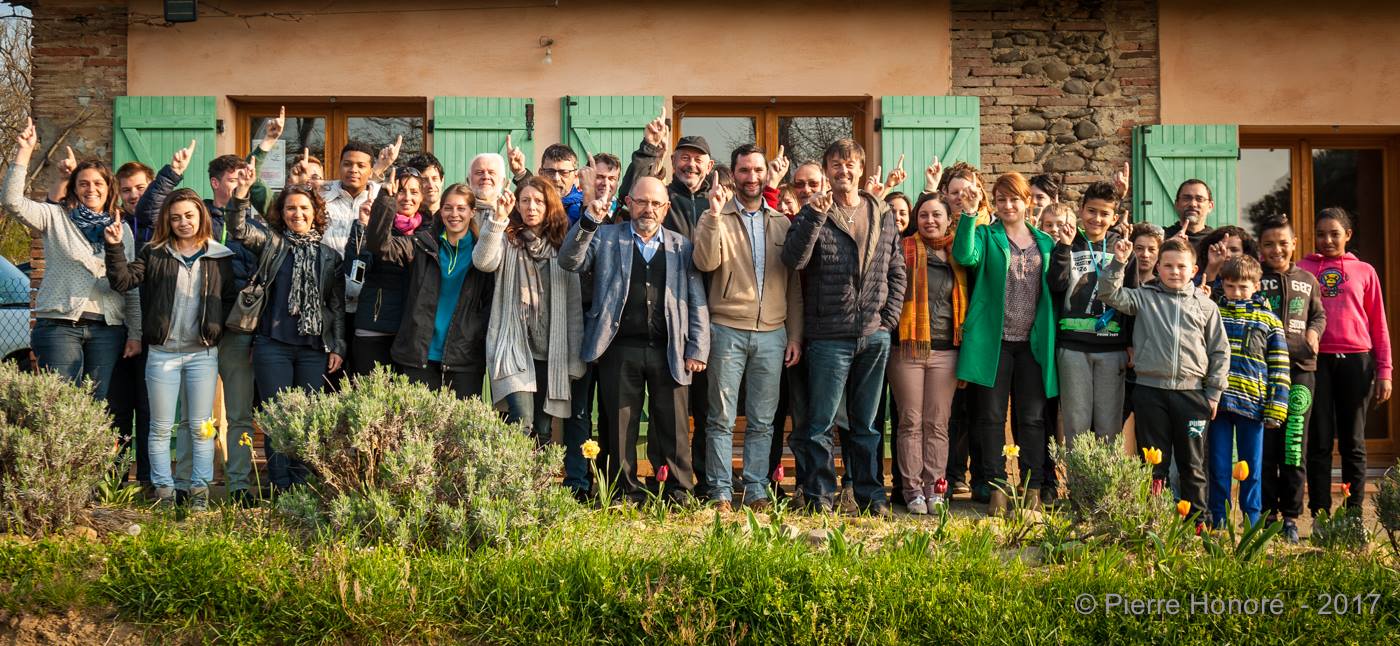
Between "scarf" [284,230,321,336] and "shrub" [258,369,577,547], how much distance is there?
1.15m

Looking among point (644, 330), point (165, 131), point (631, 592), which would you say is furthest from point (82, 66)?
point (631, 592)

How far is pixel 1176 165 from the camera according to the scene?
335 inches

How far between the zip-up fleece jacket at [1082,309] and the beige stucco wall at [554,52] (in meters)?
2.82

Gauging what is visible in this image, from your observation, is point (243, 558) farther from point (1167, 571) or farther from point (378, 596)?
point (1167, 571)

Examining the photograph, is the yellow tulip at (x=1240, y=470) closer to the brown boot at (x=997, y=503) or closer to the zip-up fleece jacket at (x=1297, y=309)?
the brown boot at (x=997, y=503)

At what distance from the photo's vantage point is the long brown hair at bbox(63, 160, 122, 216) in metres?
6.16

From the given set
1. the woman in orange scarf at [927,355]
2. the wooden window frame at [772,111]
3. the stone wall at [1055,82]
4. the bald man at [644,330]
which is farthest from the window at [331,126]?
the woman in orange scarf at [927,355]

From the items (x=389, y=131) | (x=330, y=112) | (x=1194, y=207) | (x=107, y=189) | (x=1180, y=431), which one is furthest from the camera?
(x=389, y=131)

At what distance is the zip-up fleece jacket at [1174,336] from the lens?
5.86 metres

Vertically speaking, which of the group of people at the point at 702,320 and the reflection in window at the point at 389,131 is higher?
the reflection in window at the point at 389,131

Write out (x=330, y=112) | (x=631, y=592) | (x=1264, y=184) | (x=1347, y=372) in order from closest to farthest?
1. (x=631, y=592)
2. (x=1347, y=372)
3. (x=330, y=112)
4. (x=1264, y=184)

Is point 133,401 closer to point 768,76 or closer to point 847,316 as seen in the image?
point 847,316

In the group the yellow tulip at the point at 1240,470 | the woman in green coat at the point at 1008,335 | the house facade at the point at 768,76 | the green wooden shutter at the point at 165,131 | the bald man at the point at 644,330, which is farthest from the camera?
the house facade at the point at 768,76

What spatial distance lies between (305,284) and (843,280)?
8.53 ft
